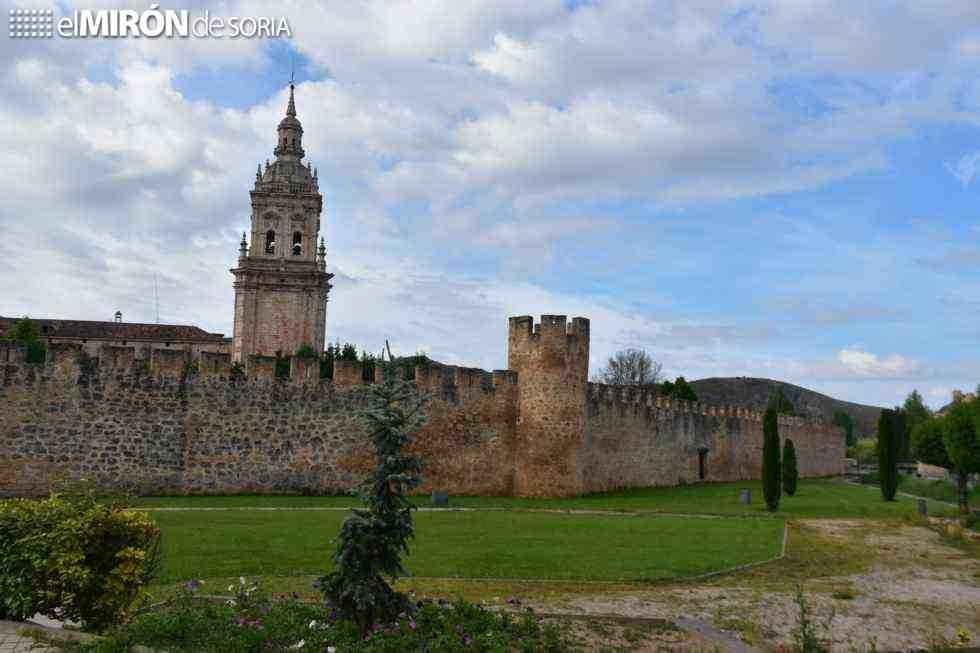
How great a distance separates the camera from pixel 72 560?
769cm

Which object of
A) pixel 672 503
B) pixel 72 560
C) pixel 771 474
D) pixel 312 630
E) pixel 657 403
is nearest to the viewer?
pixel 72 560

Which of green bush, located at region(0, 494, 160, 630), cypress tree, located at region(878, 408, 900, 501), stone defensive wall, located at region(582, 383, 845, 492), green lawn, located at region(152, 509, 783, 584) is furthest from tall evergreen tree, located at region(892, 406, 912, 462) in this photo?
green bush, located at region(0, 494, 160, 630)

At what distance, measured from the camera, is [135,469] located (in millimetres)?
21984

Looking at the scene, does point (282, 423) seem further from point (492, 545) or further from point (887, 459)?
point (887, 459)

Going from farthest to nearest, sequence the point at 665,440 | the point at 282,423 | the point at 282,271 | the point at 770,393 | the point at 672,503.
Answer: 1. the point at 770,393
2. the point at 282,271
3. the point at 665,440
4. the point at 672,503
5. the point at 282,423

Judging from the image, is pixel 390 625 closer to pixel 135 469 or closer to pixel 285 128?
pixel 135 469

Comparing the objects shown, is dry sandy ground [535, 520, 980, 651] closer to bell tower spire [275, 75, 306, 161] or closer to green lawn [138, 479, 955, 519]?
green lawn [138, 479, 955, 519]

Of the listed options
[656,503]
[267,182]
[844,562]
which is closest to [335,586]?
[844,562]

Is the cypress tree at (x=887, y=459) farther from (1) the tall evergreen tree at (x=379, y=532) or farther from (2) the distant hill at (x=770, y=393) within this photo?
(2) the distant hill at (x=770, y=393)

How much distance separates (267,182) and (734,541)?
198ft

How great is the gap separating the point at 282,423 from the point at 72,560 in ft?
52.6

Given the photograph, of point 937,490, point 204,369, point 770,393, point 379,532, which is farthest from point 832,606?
point 770,393

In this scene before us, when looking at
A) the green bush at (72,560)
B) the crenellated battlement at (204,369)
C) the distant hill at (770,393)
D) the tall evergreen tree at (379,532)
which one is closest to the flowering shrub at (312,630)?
the tall evergreen tree at (379,532)

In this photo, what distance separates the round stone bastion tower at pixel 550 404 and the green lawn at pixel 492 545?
5.67 metres
